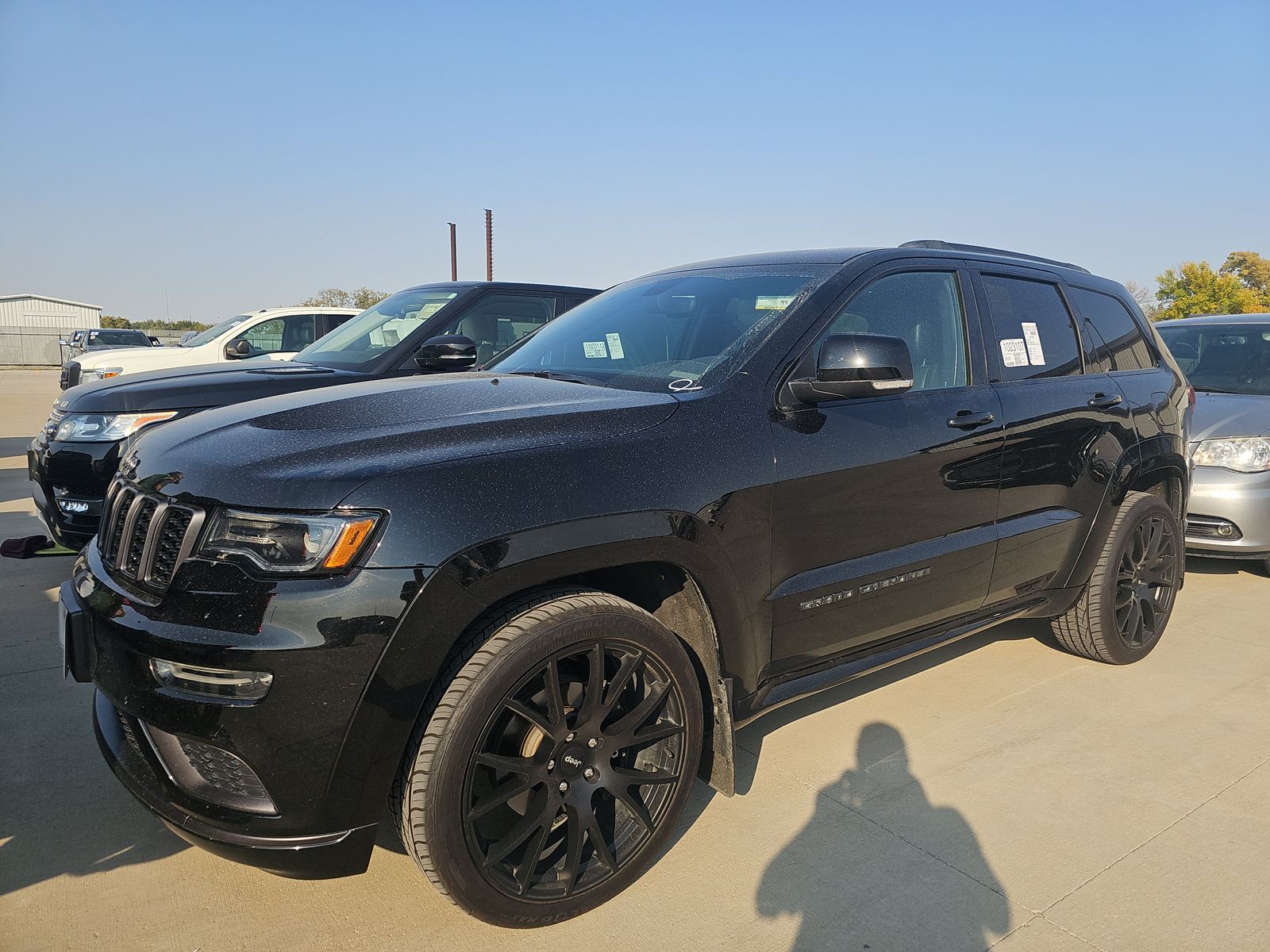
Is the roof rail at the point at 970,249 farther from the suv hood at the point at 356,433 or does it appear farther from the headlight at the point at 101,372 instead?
the headlight at the point at 101,372

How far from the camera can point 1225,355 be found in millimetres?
6496

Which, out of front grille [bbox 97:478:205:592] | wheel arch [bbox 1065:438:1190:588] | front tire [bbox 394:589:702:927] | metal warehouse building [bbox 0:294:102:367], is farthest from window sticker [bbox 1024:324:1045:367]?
metal warehouse building [bbox 0:294:102:367]

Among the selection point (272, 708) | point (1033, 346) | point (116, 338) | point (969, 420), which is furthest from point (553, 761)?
point (116, 338)

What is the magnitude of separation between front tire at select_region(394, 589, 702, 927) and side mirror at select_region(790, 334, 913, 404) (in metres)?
0.86

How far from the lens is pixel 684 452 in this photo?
2.41 meters

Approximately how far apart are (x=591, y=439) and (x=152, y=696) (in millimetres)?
1155

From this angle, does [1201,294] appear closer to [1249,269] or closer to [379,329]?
[1249,269]

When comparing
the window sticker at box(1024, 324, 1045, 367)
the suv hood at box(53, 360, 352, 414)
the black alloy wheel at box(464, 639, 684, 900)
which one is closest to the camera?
the black alloy wheel at box(464, 639, 684, 900)

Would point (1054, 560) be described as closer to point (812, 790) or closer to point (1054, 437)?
point (1054, 437)

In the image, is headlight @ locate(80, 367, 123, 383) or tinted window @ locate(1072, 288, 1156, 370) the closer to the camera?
tinted window @ locate(1072, 288, 1156, 370)

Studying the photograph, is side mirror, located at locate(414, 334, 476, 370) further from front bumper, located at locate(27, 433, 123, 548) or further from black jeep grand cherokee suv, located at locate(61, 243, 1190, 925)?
front bumper, located at locate(27, 433, 123, 548)

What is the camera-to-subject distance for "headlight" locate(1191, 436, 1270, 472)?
5.34m


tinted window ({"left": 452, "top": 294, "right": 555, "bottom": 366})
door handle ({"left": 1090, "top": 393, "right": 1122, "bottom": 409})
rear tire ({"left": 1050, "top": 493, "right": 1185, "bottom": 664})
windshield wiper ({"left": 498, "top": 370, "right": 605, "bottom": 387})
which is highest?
tinted window ({"left": 452, "top": 294, "right": 555, "bottom": 366})

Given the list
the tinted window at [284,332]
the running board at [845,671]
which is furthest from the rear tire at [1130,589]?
the tinted window at [284,332]
